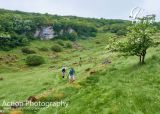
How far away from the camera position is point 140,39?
180 feet

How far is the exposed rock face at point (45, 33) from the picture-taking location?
578 feet

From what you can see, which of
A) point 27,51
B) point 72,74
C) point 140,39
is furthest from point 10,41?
point 140,39

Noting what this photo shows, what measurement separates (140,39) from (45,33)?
127173 mm

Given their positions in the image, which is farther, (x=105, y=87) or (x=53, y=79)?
(x=53, y=79)

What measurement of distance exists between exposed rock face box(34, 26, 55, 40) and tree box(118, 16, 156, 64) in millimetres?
122030

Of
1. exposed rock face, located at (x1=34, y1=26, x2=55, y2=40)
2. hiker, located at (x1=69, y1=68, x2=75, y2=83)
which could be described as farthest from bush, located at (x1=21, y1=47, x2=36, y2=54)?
hiker, located at (x1=69, y1=68, x2=75, y2=83)

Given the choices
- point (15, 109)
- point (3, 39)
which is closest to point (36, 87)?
point (15, 109)

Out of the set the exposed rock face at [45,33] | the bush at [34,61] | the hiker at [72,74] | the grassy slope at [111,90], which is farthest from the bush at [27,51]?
the hiker at [72,74]

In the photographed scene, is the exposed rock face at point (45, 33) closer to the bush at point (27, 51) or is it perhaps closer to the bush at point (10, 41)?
the bush at point (10, 41)

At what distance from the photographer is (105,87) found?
45438 millimetres

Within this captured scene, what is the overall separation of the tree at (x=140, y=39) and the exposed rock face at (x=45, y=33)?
12203 centimetres

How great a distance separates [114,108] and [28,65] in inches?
2614

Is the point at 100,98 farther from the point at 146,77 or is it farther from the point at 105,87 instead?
the point at 146,77

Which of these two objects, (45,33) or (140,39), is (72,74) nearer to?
(140,39)
